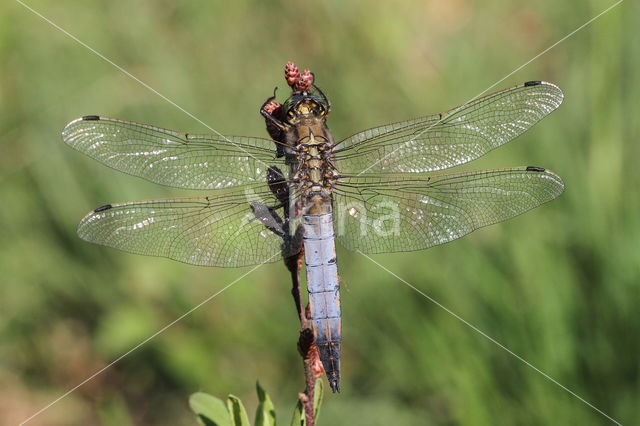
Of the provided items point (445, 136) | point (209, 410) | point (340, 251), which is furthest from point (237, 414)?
point (340, 251)

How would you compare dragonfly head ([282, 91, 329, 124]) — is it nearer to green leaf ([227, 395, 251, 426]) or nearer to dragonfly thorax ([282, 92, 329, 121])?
dragonfly thorax ([282, 92, 329, 121])

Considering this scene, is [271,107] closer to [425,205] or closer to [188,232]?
[188,232]

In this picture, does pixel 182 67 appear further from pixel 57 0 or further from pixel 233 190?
pixel 233 190

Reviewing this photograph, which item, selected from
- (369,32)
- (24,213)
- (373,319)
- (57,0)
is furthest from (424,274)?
(57,0)

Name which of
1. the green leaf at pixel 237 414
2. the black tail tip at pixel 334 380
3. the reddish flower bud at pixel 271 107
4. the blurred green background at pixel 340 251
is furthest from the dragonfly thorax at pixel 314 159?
the blurred green background at pixel 340 251

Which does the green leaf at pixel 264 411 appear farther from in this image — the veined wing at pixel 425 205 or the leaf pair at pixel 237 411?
the veined wing at pixel 425 205

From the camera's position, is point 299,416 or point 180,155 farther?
point 180,155
